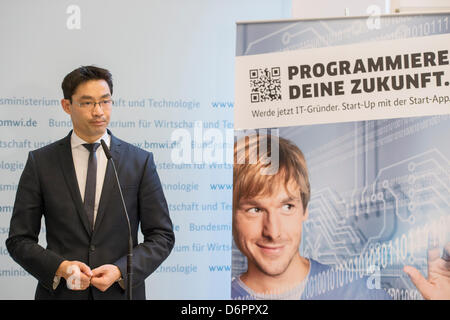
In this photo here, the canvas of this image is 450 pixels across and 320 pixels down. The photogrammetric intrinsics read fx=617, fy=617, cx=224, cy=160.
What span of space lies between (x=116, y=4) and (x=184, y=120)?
3.08 ft

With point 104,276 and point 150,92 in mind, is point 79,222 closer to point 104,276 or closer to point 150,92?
point 104,276

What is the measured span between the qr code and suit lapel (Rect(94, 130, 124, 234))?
88cm

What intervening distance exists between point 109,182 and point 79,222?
27cm

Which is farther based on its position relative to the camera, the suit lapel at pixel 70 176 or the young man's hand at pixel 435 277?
the young man's hand at pixel 435 277

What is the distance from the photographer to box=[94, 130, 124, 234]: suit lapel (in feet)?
11.1

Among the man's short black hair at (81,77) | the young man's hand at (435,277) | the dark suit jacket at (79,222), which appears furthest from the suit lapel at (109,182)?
the young man's hand at (435,277)

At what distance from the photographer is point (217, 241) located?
429 cm

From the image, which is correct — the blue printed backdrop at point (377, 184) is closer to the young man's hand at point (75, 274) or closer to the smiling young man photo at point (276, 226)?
the smiling young man photo at point (276, 226)

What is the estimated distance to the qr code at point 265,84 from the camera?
3787 mm

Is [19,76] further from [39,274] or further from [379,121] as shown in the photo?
[379,121]

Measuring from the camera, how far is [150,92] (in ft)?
14.1

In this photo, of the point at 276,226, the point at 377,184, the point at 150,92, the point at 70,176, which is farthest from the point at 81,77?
the point at 377,184

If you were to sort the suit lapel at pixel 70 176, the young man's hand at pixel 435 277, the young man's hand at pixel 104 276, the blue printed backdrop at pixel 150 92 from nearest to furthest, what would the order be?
the young man's hand at pixel 104 276
the suit lapel at pixel 70 176
the young man's hand at pixel 435 277
the blue printed backdrop at pixel 150 92
